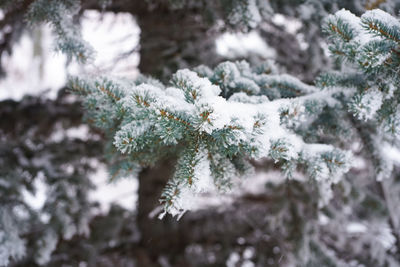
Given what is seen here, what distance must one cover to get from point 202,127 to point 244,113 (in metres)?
0.20

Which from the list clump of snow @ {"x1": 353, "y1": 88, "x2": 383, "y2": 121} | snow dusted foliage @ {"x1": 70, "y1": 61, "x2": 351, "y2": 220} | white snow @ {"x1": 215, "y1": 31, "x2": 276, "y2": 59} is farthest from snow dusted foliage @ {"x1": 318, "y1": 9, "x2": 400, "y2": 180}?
white snow @ {"x1": 215, "y1": 31, "x2": 276, "y2": 59}

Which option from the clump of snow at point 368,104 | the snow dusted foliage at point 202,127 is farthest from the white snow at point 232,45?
the clump of snow at point 368,104

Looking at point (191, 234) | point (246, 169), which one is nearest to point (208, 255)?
point (191, 234)

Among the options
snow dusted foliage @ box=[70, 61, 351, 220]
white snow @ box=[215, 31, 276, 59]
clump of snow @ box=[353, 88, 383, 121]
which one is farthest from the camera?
white snow @ box=[215, 31, 276, 59]

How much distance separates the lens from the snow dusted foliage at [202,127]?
98 centimetres

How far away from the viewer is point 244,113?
1043 mm

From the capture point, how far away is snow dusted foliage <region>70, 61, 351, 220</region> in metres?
0.98

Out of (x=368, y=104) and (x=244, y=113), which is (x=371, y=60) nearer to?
(x=368, y=104)

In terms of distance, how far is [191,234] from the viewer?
3.36 metres

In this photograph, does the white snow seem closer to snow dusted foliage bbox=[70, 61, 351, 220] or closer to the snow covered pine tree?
the snow covered pine tree

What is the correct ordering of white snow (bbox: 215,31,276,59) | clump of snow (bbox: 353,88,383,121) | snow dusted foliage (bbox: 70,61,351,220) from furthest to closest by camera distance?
1. white snow (bbox: 215,31,276,59)
2. clump of snow (bbox: 353,88,383,121)
3. snow dusted foliage (bbox: 70,61,351,220)

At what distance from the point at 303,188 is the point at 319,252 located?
1.93ft

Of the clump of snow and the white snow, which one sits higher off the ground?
the white snow

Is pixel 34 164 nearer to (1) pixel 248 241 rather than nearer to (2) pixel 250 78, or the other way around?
(2) pixel 250 78
